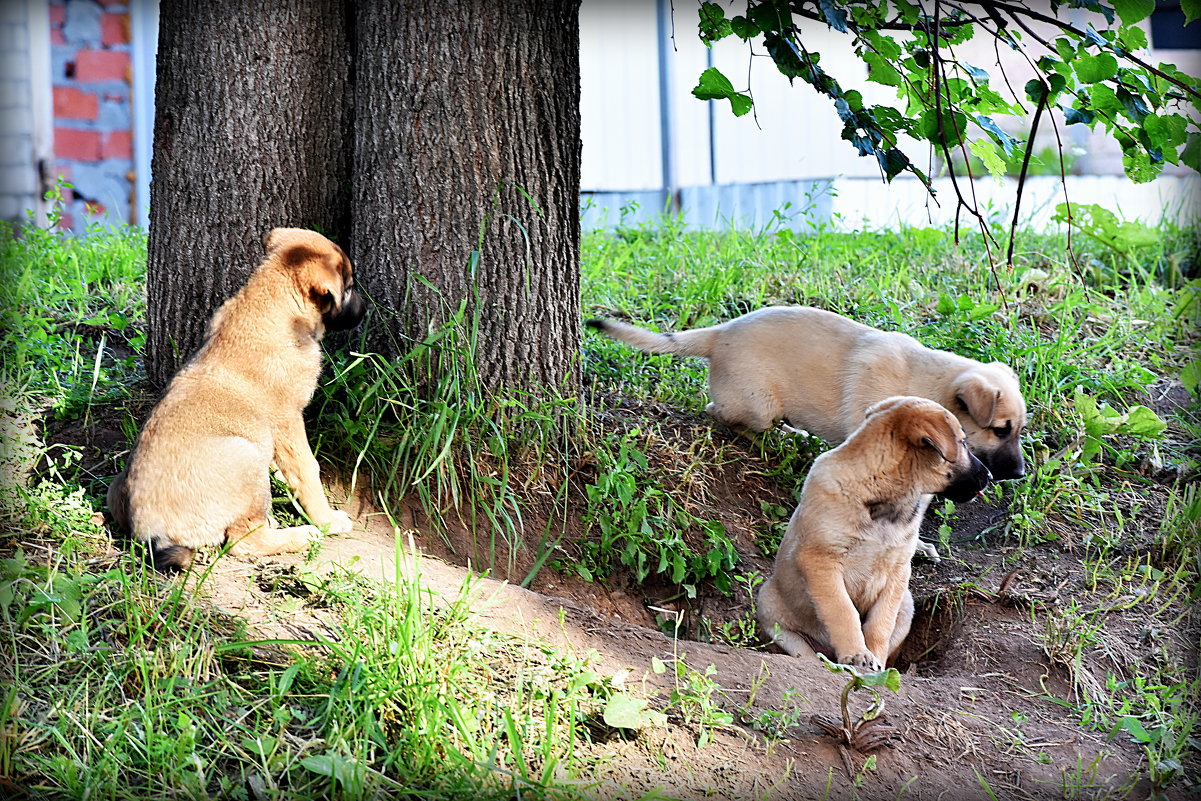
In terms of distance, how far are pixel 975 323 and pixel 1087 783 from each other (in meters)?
3.32

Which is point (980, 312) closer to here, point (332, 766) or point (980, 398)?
point (980, 398)

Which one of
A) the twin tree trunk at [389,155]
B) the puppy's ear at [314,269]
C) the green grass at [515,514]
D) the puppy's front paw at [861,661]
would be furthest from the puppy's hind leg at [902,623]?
the puppy's ear at [314,269]

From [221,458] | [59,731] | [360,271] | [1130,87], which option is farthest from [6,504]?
[1130,87]

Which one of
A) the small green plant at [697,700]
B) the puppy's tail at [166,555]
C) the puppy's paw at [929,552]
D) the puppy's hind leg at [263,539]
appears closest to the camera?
the small green plant at [697,700]

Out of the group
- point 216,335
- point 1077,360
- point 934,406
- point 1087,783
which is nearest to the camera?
point 1087,783

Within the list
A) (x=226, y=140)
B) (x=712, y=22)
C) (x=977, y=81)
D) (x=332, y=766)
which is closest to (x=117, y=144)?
(x=226, y=140)

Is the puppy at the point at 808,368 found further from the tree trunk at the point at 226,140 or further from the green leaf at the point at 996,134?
the tree trunk at the point at 226,140

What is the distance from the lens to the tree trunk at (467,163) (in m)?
4.06

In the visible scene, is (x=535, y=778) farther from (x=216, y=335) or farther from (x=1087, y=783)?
(x=216, y=335)

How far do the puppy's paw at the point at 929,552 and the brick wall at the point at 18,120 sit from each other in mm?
7582

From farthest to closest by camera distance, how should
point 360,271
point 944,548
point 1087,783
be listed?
point 944,548, point 360,271, point 1087,783

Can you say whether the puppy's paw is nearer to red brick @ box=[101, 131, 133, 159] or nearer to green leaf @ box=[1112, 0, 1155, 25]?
green leaf @ box=[1112, 0, 1155, 25]

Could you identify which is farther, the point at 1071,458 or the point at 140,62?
the point at 140,62

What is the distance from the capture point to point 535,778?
2.69 m
